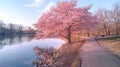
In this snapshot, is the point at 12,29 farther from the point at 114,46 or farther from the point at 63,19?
the point at 114,46

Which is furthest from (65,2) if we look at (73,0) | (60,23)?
(60,23)

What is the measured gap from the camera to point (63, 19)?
26.0 meters

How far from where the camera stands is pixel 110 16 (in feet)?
173

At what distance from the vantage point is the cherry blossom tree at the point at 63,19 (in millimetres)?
26069

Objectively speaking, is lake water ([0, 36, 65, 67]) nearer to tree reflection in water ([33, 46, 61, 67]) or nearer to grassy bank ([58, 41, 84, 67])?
tree reflection in water ([33, 46, 61, 67])

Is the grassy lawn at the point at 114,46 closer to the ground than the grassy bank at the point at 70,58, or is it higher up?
higher up

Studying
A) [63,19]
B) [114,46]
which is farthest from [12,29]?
[114,46]

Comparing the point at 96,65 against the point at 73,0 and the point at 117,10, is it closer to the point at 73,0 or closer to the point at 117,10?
the point at 73,0

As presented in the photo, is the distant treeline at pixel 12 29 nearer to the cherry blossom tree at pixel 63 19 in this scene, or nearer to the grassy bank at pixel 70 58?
the cherry blossom tree at pixel 63 19

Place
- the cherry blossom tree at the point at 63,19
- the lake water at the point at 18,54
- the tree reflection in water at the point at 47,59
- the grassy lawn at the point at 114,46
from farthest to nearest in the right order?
the cherry blossom tree at the point at 63,19 < the lake water at the point at 18,54 < the grassy lawn at the point at 114,46 < the tree reflection in water at the point at 47,59

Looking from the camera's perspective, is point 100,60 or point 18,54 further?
point 18,54

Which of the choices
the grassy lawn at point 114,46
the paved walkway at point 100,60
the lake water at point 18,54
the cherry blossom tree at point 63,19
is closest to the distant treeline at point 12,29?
the lake water at point 18,54

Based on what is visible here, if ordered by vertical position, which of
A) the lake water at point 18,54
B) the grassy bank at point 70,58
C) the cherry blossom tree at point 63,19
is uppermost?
the cherry blossom tree at point 63,19

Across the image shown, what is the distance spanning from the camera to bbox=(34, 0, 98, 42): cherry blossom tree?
26.1 metres
